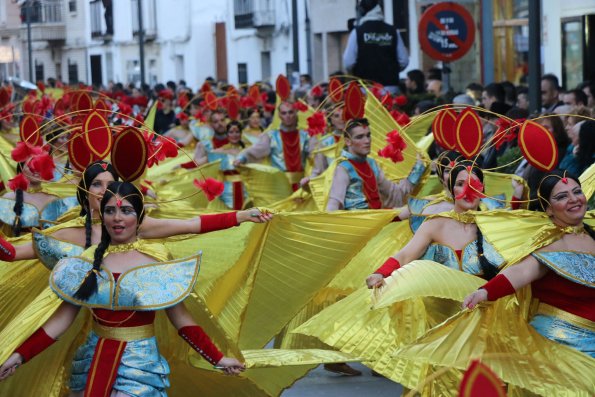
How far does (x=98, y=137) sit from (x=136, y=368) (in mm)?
1755

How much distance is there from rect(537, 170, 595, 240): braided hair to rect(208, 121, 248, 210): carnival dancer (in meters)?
7.95

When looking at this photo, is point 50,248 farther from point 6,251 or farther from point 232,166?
point 232,166

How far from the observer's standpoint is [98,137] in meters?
7.05

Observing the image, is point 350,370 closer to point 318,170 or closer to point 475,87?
point 318,170

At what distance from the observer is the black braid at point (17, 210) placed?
356 inches

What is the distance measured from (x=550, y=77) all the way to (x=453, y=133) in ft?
17.4

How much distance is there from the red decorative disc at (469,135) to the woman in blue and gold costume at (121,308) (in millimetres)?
2190

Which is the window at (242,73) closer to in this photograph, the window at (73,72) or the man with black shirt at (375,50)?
the window at (73,72)

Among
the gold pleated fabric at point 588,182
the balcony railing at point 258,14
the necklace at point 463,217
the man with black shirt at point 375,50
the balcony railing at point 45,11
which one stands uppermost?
the balcony railing at point 45,11

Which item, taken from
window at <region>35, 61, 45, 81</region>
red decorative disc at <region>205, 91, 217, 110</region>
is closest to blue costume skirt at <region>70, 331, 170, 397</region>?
red decorative disc at <region>205, 91, 217, 110</region>

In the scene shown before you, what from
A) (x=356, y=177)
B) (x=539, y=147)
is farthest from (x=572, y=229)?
(x=356, y=177)

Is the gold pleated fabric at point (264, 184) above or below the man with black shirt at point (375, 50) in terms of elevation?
below

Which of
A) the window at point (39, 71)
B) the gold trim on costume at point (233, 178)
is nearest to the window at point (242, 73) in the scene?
the window at point (39, 71)

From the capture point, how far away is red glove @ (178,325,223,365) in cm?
579
